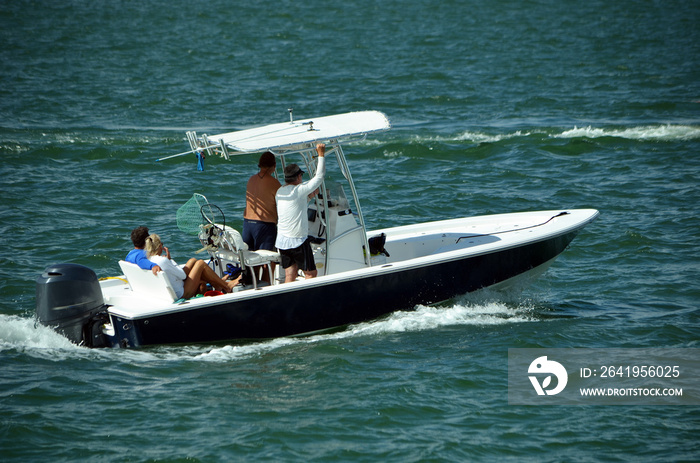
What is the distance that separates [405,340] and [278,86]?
19468mm

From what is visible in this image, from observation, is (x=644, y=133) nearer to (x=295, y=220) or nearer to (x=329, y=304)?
(x=329, y=304)

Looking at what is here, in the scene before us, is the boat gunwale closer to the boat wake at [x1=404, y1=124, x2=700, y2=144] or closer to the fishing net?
the fishing net

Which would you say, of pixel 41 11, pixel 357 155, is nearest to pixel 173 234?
pixel 357 155

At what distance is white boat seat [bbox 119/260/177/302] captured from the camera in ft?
28.6

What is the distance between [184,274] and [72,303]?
116cm

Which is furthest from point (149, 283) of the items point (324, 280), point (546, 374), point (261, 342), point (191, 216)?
point (546, 374)

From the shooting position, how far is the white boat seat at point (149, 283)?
28.6ft

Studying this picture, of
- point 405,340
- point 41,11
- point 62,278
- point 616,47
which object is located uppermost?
point 41,11

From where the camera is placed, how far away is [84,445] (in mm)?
7078

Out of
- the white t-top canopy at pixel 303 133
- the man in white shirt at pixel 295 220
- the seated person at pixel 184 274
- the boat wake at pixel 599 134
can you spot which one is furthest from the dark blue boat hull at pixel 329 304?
the boat wake at pixel 599 134

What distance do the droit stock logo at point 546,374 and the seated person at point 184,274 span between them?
3.34 m

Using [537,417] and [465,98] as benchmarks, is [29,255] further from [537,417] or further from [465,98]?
[465,98]

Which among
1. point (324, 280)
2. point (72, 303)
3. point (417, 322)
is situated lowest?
point (417, 322)

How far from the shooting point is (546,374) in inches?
335
